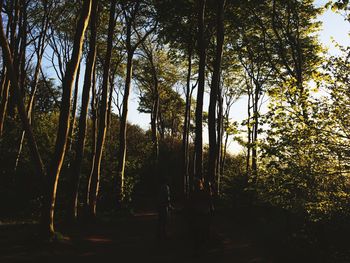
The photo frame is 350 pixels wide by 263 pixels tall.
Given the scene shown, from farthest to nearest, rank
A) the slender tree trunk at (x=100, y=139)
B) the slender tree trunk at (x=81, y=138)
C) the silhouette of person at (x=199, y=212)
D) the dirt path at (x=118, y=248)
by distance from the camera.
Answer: the slender tree trunk at (x=100, y=139) → the slender tree trunk at (x=81, y=138) → the silhouette of person at (x=199, y=212) → the dirt path at (x=118, y=248)

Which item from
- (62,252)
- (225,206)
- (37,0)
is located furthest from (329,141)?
(37,0)

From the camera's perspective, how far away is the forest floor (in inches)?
317

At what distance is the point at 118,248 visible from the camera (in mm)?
9469

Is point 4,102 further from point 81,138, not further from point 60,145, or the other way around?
point 60,145

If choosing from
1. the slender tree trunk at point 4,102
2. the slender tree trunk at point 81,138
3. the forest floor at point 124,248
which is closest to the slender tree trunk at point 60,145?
the forest floor at point 124,248

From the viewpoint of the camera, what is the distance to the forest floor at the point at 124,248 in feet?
26.5

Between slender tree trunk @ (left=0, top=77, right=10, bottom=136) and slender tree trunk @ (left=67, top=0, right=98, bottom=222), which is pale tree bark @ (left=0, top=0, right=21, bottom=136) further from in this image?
slender tree trunk @ (left=67, top=0, right=98, bottom=222)

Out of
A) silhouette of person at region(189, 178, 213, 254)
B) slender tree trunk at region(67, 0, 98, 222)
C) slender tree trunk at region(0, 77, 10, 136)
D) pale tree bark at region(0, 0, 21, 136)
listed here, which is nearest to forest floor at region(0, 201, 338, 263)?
silhouette of person at region(189, 178, 213, 254)

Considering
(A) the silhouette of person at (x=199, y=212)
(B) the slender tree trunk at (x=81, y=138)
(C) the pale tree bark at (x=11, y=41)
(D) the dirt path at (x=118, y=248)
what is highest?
(C) the pale tree bark at (x=11, y=41)

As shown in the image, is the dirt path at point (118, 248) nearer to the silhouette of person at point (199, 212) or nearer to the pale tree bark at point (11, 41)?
the silhouette of person at point (199, 212)

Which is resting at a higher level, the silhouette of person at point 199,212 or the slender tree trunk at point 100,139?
the slender tree trunk at point 100,139

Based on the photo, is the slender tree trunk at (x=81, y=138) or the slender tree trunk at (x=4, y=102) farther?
the slender tree trunk at (x=4, y=102)

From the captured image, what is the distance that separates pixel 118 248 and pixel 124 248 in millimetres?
178

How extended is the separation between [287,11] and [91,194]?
13422 millimetres
